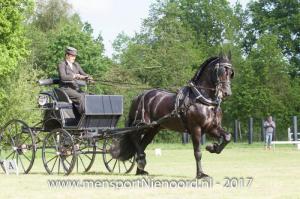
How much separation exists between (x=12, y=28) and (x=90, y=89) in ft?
79.1

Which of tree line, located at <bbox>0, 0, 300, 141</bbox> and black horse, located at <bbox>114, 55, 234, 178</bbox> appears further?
tree line, located at <bbox>0, 0, 300, 141</bbox>

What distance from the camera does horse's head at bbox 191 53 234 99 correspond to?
50.4ft

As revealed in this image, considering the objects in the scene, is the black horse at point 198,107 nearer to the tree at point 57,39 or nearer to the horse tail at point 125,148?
the horse tail at point 125,148

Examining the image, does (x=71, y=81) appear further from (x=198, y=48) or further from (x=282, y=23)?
Answer: (x=198, y=48)

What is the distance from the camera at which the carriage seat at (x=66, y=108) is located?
56.6 ft

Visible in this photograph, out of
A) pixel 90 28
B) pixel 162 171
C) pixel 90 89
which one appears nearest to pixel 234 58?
pixel 90 89

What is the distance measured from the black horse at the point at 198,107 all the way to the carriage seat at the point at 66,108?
126cm

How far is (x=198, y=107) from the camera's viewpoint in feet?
51.5

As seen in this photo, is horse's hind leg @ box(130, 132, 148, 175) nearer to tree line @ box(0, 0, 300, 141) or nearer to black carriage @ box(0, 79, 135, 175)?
black carriage @ box(0, 79, 135, 175)

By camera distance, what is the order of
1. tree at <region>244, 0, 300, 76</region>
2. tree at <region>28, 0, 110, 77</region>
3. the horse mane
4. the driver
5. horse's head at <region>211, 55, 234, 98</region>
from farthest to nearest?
tree at <region>28, 0, 110, 77</region> < tree at <region>244, 0, 300, 76</region> < the driver < the horse mane < horse's head at <region>211, 55, 234, 98</region>

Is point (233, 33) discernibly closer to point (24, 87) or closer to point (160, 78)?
point (160, 78)

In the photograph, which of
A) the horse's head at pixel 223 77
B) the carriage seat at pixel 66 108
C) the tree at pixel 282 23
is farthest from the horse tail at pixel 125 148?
the tree at pixel 282 23

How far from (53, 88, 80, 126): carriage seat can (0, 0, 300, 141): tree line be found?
38016 millimetres

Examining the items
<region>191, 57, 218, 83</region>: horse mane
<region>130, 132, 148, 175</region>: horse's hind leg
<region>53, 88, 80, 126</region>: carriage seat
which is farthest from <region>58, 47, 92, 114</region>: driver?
<region>191, 57, 218, 83</region>: horse mane
